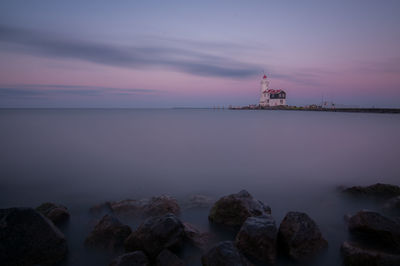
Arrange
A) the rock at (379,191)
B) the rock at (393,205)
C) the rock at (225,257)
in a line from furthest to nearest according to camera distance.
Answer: the rock at (379,191), the rock at (393,205), the rock at (225,257)

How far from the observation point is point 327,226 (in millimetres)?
5352

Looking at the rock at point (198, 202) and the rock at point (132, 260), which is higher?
the rock at point (132, 260)

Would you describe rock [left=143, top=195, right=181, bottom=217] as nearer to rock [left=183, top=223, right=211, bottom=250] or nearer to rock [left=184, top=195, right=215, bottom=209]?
rock [left=184, top=195, right=215, bottom=209]

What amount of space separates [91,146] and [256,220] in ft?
48.8

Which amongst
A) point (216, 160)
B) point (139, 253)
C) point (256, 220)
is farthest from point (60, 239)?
point (216, 160)

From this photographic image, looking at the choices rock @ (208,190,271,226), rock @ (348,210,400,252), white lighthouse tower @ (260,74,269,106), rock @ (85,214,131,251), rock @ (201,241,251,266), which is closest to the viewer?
rock @ (201,241,251,266)

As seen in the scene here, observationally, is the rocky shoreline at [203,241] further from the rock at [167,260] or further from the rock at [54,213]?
the rock at [54,213]

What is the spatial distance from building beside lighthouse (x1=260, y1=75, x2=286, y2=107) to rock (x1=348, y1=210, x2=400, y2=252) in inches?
4684

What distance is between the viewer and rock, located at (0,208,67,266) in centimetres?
345

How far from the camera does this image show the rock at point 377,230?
A: 381 cm

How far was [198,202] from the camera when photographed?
6586mm

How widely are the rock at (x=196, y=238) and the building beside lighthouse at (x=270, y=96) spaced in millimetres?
119852

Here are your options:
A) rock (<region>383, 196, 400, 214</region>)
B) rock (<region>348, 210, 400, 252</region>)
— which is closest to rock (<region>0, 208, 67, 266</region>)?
rock (<region>348, 210, 400, 252</region>)

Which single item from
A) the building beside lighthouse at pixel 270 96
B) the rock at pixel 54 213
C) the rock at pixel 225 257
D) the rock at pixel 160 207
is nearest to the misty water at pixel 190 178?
the rock at pixel 54 213
